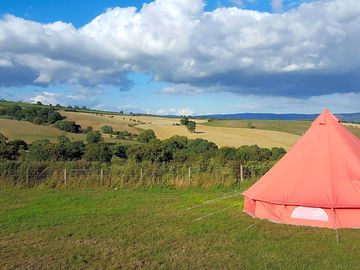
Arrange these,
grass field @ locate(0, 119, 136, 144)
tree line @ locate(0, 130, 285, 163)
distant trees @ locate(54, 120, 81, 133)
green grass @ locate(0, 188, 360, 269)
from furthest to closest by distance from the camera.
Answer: distant trees @ locate(54, 120, 81, 133)
grass field @ locate(0, 119, 136, 144)
tree line @ locate(0, 130, 285, 163)
green grass @ locate(0, 188, 360, 269)

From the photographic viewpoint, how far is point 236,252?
9109 millimetres

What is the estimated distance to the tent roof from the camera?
38.1ft

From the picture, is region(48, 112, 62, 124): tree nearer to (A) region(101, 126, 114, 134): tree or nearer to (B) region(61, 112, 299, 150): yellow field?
(B) region(61, 112, 299, 150): yellow field

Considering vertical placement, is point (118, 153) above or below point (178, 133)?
below

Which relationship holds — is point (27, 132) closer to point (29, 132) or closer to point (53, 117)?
point (29, 132)

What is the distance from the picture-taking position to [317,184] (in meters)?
12.0

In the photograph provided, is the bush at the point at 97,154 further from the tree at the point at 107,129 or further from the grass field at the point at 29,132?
the tree at the point at 107,129

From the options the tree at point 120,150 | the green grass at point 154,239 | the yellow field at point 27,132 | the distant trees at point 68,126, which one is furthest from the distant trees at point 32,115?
the green grass at point 154,239

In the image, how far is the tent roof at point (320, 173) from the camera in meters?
11.6

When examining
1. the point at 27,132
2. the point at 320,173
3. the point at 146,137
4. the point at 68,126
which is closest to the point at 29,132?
the point at 27,132

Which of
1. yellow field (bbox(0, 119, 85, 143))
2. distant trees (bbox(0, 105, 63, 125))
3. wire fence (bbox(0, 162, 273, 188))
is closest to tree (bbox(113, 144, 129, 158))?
yellow field (bbox(0, 119, 85, 143))

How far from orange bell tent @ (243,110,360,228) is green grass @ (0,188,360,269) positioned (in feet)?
1.47

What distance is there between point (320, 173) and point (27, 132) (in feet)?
171

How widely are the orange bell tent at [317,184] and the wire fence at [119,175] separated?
7.06 meters
